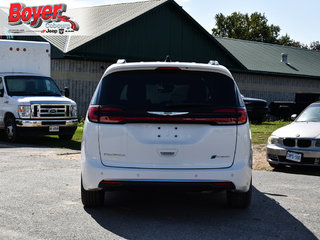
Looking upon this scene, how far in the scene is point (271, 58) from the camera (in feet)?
141

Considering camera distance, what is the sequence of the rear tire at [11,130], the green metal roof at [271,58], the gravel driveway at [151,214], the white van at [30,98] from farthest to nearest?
the green metal roof at [271,58], the rear tire at [11,130], the white van at [30,98], the gravel driveway at [151,214]

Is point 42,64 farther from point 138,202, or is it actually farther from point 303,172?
point 138,202

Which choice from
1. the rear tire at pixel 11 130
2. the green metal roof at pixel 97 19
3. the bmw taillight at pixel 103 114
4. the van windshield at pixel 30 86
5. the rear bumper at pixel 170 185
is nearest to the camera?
the rear bumper at pixel 170 185

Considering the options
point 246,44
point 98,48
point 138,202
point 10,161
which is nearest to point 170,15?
point 98,48

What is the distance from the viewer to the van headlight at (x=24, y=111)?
1580 cm

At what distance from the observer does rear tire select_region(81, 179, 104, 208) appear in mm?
6703

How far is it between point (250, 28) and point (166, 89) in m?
77.5

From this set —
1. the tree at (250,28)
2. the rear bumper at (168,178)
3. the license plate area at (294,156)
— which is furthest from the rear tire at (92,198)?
the tree at (250,28)

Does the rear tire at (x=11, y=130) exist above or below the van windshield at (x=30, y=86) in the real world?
below
